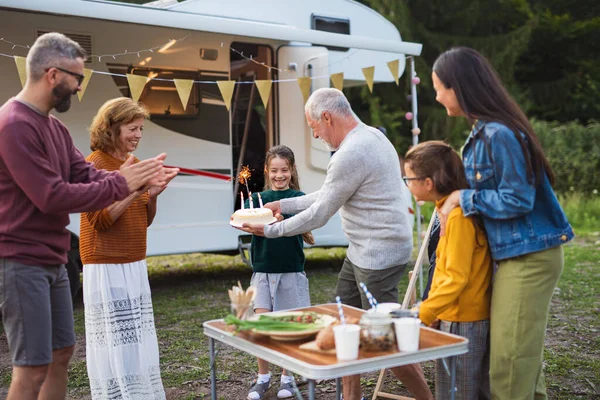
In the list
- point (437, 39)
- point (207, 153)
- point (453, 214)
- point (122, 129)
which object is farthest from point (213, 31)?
point (437, 39)

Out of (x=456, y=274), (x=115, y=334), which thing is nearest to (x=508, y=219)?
(x=456, y=274)

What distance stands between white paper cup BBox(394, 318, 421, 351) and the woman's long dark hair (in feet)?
2.64

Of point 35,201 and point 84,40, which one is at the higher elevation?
point 84,40

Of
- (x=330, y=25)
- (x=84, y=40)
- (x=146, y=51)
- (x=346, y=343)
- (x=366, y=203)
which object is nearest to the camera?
(x=346, y=343)

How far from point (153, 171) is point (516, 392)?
168 centimetres

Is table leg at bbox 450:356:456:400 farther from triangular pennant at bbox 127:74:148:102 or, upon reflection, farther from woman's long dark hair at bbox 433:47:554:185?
triangular pennant at bbox 127:74:148:102

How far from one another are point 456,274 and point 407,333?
36 cm

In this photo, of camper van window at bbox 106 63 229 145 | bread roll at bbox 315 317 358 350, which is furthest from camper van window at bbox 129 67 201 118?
bread roll at bbox 315 317 358 350

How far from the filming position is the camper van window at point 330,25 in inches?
310

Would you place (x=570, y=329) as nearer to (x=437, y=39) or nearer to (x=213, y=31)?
(x=213, y=31)

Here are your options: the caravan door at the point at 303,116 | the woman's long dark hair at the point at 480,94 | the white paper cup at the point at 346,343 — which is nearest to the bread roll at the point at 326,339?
the white paper cup at the point at 346,343

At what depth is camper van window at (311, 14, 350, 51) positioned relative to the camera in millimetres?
7879

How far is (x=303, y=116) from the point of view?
25.3 feet

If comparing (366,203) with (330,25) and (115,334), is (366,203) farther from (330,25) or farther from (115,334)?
(330,25)
